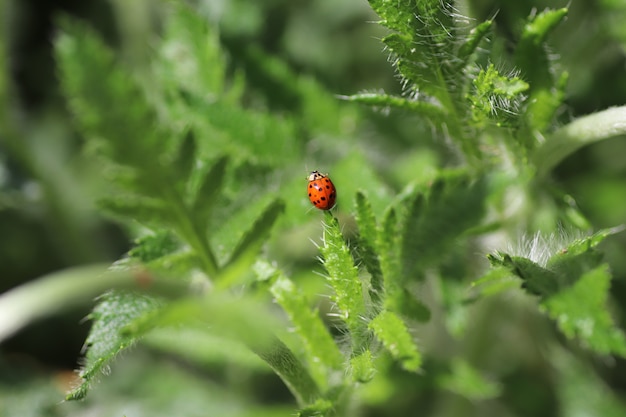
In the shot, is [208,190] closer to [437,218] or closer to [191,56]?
[437,218]

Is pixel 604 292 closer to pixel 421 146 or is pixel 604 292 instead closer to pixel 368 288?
pixel 368 288

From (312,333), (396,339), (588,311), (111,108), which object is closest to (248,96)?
(111,108)

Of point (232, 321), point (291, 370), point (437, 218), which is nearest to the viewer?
point (232, 321)

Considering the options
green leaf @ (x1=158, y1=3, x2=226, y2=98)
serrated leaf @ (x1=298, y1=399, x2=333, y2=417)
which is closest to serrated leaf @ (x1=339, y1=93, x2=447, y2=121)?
serrated leaf @ (x1=298, y1=399, x2=333, y2=417)

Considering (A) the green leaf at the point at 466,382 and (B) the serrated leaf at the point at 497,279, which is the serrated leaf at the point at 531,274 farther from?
(A) the green leaf at the point at 466,382

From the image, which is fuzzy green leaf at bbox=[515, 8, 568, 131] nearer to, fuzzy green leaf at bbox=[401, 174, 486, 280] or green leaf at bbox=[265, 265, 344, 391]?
fuzzy green leaf at bbox=[401, 174, 486, 280]

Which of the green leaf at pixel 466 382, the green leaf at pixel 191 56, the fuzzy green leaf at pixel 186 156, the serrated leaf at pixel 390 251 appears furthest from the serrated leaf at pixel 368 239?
the green leaf at pixel 191 56
